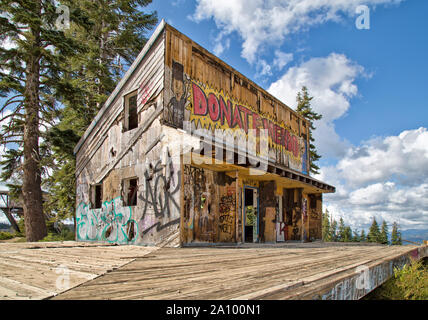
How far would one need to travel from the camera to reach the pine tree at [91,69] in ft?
53.1

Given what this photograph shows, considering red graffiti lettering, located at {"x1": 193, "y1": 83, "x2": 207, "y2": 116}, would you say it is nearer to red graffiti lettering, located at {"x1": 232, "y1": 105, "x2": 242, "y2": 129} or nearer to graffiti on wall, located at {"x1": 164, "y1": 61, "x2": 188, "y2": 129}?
graffiti on wall, located at {"x1": 164, "y1": 61, "x2": 188, "y2": 129}

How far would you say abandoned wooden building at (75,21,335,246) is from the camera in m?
8.95

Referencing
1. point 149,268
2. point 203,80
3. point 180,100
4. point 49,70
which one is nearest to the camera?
point 149,268

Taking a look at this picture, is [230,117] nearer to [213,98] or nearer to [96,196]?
[213,98]

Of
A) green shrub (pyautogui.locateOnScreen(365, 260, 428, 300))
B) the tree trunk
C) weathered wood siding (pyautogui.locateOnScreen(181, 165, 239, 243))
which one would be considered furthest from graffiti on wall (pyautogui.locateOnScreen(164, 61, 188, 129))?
the tree trunk

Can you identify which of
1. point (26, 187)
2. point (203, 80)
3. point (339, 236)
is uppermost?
point (203, 80)

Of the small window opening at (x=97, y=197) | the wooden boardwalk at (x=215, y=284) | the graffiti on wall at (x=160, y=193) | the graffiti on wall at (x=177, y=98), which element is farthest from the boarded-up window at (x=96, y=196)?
the wooden boardwalk at (x=215, y=284)

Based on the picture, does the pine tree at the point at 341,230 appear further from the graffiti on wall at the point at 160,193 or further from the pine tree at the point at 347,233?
the graffiti on wall at the point at 160,193

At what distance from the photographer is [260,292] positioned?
7.68 feet

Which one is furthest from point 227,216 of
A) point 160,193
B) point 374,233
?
point 374,233

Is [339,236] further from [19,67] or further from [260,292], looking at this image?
[260,292]

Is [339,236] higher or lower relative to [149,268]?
lower
